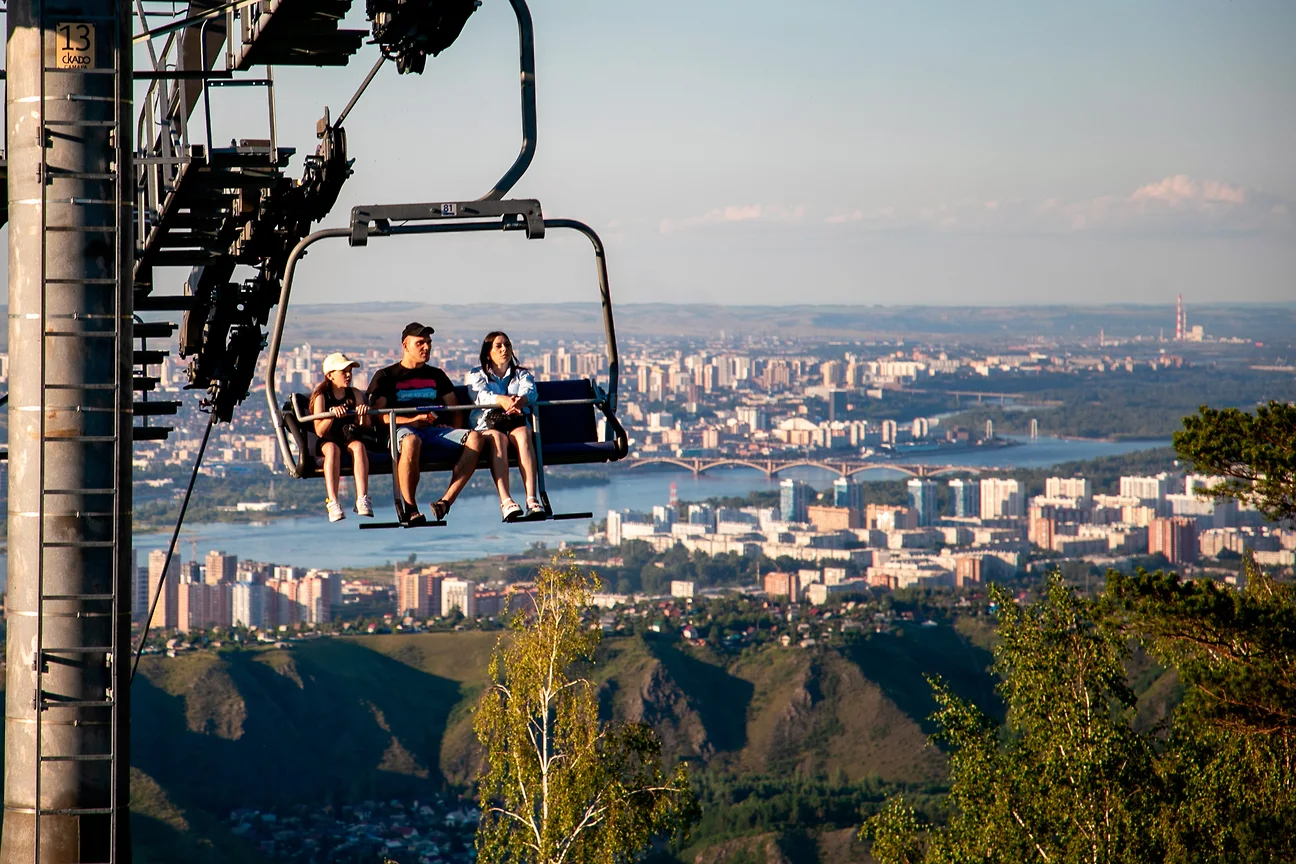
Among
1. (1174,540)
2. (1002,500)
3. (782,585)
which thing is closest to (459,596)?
(782,585)

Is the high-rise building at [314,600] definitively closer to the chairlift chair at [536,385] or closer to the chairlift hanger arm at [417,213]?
the chairlift chair at [536,385]

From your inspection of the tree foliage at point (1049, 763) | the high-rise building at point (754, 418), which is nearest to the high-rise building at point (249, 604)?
the tree foliage at point (1049, 763)

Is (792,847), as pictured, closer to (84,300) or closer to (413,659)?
(413,659)

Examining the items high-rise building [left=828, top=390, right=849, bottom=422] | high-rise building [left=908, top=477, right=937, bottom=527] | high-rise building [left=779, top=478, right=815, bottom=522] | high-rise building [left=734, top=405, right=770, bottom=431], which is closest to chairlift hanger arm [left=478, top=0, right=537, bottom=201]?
high-rise building [left=908, top=477, right=937, bottom=527]

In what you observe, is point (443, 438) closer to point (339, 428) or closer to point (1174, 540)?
point (339, 428)

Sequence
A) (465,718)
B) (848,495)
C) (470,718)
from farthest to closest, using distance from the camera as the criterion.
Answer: (848,495) < (465,718) < (470,718)

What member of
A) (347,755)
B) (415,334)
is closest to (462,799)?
(347,755)
